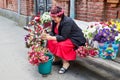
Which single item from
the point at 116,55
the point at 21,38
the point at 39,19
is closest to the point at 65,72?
the point at 116,55

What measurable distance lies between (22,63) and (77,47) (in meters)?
1.30

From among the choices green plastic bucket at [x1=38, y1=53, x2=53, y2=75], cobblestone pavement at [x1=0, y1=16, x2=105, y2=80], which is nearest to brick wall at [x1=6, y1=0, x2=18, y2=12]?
cobblestone pavement at [x1=0, y1=16, x2=105, y2=80]

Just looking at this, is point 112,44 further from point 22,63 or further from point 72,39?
point 22,63

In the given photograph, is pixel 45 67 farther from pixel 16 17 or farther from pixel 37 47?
pixel 16 17

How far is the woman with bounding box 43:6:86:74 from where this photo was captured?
14.2 ft

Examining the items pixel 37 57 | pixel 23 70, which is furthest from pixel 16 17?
pixel 37 57

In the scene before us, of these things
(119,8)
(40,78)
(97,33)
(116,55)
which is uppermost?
(119,8)

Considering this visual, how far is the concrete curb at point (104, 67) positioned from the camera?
12.8 ft

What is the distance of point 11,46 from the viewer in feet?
21.6

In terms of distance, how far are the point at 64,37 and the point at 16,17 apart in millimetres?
6663

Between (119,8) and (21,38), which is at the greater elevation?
(119,8)

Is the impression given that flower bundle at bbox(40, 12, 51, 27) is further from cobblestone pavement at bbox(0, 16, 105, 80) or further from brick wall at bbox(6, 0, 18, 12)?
brick wall at bbox(6, 0, 18, 12)

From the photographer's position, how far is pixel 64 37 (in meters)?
4.34

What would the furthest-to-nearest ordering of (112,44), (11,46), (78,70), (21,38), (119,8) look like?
(21,38) < (11,46) < (119,8) < (78,70) < (112,44)
